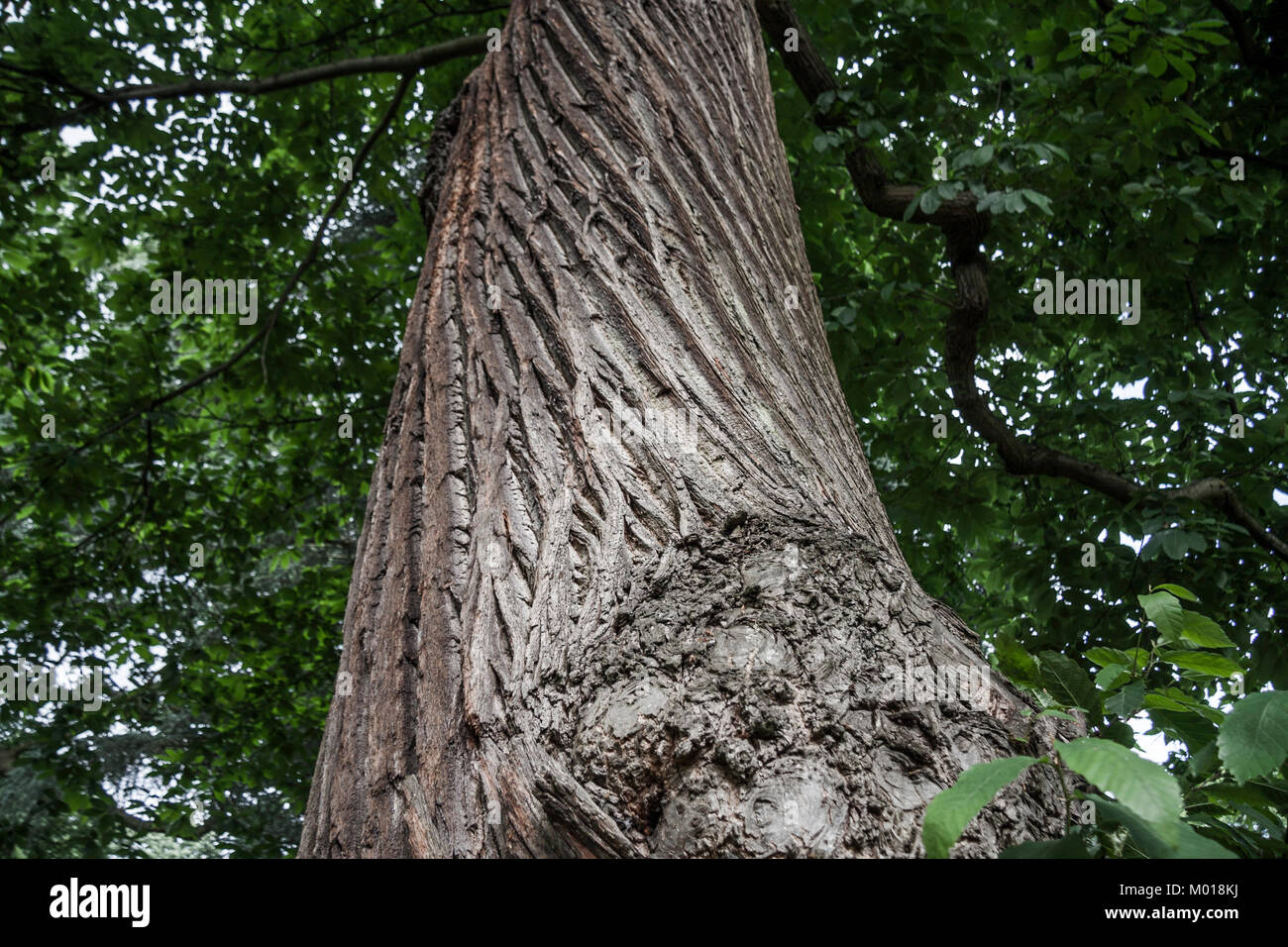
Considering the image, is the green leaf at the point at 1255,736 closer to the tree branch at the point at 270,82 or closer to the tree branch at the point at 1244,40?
the tree branch at the point at 270,82

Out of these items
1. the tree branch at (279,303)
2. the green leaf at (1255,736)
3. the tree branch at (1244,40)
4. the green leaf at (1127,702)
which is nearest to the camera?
the green leaf at (1255,736)

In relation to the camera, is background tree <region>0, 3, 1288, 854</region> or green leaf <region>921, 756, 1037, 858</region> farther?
background tree <region>0, 3, 1288, 854</region>

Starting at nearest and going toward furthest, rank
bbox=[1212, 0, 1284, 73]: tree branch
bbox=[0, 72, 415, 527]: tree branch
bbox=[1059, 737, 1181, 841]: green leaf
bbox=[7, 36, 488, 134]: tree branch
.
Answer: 1. bbox=[1059, 737, 1181, 841]: green leaf
2. bbox=[7, 36, 488, 134]: tree branch
3. bbox=[1212, 0, 1284, 73]: tree branch
4. bbox=[0, 72, 415, 527]: tree branch

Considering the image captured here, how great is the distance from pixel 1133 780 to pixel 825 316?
409 centimetres

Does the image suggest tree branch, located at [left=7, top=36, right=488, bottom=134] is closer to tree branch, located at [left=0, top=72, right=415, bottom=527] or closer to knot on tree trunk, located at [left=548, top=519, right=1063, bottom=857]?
tree branch, located at [left=0, top=72, right=415, bottom=527]

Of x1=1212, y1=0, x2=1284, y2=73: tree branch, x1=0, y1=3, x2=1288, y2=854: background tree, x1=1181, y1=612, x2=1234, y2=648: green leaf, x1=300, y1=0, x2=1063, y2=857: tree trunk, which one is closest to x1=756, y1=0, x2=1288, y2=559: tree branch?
x1=0, y1=3, x2=1288, y2=854: background tree

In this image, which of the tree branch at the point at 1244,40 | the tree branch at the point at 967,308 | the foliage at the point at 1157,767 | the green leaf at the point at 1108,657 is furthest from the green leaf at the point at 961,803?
the tree branch at the point at 1244,40

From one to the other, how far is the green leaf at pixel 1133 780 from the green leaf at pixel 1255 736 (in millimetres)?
154

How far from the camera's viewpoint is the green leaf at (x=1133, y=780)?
24.5 inches

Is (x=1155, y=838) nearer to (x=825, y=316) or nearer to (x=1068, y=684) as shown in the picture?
(x=1068, y=684)

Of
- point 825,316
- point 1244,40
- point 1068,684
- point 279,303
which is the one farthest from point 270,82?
point 1244,40

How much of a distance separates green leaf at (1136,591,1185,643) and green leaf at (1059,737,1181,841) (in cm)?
27

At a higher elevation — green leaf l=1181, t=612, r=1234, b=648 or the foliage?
green leaf l=1181, t=612, r=1234, b=648

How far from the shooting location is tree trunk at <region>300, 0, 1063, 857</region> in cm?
91
